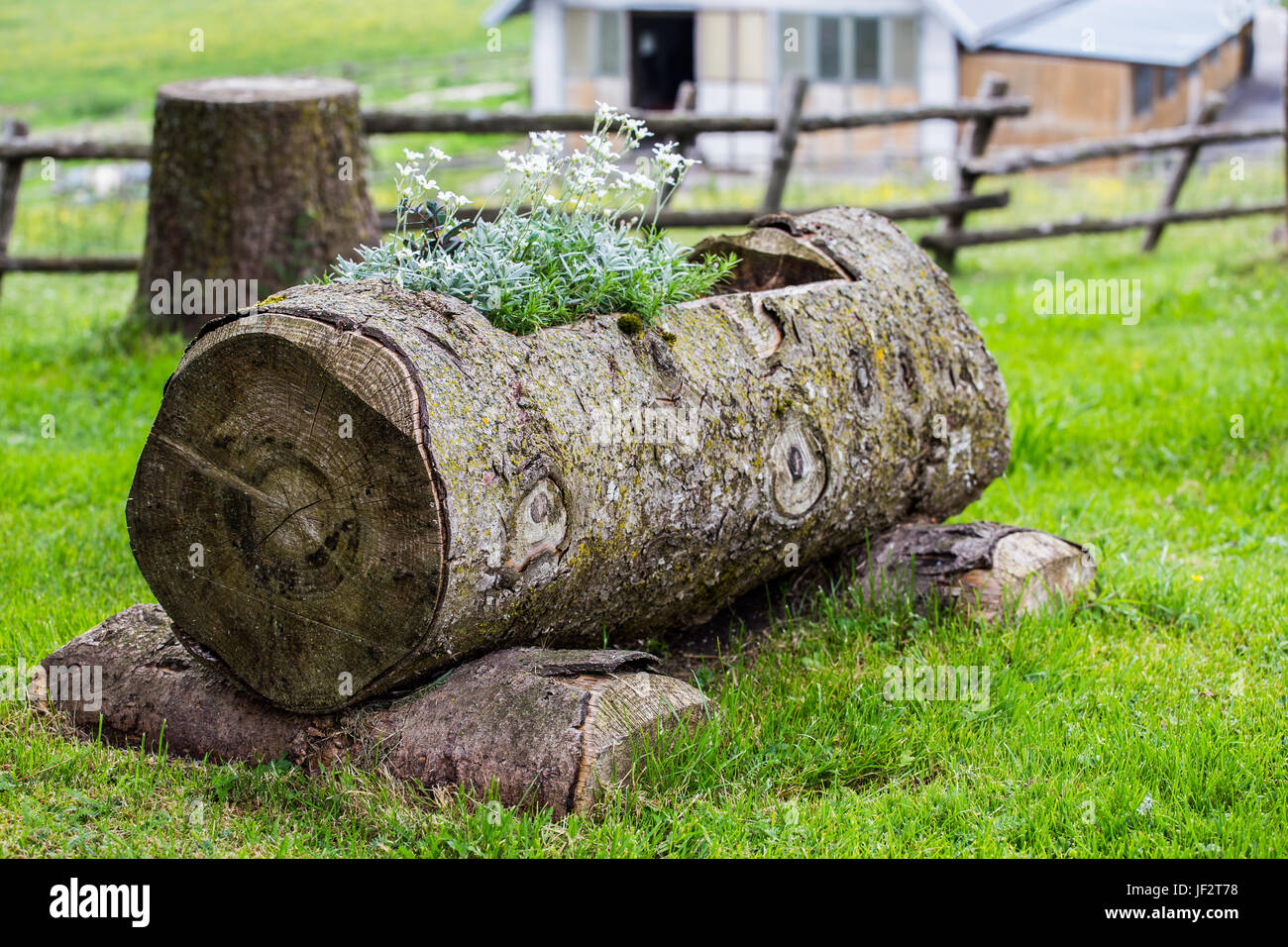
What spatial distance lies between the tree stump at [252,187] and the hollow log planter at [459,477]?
3.77m

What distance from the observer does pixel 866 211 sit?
5.00 meters

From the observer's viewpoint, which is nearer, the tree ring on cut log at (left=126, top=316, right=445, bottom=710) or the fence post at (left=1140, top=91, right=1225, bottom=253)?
the tree ring on cut log at (left=126, top=316, right=445, bottom=710)

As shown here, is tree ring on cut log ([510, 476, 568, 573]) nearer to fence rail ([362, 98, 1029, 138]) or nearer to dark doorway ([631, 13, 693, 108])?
fence rail ([362, 98, 1029, 138])

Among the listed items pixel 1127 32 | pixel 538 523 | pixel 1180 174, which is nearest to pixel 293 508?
pixel 538 523

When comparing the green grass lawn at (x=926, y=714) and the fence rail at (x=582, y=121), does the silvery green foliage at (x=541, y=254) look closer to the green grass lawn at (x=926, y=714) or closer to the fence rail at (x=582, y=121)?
the green grass lawn at (x=926, y=714)

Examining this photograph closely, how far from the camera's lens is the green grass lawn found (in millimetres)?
3104

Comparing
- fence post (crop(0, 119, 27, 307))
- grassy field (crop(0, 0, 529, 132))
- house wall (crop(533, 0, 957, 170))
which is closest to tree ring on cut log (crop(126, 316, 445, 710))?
fence post (crop(0, 119, 27, 307))

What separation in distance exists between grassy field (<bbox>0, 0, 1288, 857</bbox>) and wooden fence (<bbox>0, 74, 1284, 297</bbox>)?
5.30 ft

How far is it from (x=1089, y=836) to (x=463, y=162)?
19.7m

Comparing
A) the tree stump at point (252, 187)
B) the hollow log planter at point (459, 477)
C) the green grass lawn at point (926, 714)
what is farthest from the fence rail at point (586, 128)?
the hollow log planter at point (459, 477)

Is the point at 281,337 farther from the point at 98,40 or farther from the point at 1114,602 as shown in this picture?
the point at 98,40

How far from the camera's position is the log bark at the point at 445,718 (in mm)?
3137

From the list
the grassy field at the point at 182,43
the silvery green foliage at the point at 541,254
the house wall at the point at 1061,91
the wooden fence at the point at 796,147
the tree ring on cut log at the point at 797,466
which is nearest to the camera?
the silvery green foliage at the point at 541,254

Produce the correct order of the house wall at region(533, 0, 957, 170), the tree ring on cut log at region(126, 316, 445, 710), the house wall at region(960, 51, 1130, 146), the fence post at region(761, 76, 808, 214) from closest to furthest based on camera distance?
the tree ring on cut log at region(126, 316, 445, 710)
the fence post at region(761, 76, 808, 214)
the house wall at region(960, 51, 1130, 146)
the house wall at region(533, 0, 957, 170)
